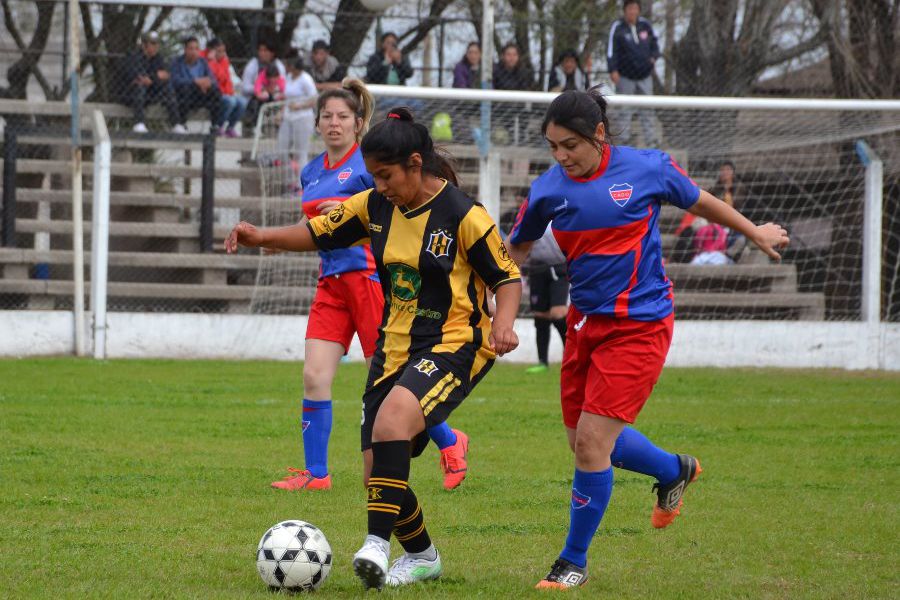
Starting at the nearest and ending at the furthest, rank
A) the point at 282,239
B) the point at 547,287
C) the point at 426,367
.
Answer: the point at 426,367, the point at 282,239, the point at 547,287

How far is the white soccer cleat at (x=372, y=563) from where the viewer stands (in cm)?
424

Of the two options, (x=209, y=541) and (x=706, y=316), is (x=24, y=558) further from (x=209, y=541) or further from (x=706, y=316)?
(x=706, y=316)

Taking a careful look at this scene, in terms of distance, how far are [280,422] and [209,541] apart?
161 inches

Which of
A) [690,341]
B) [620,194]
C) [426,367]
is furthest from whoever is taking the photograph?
[690,341]

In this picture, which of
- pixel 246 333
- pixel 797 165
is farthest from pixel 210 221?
pixel 797 165

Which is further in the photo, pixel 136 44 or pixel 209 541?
pixel 136 44

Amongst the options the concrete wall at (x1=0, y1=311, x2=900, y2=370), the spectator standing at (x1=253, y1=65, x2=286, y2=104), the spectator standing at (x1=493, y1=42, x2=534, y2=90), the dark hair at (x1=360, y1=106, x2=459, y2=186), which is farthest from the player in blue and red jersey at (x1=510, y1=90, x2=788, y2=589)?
the spectator standing at (x1=253, y1=65, x2=286, y2=104)

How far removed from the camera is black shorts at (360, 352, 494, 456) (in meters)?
4.48

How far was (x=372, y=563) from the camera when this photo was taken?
423 centimetres

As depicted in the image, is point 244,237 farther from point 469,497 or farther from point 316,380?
point 469,497

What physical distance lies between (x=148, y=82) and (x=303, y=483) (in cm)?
1204

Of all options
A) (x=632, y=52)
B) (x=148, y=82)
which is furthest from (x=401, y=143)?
(x=148, y=82)

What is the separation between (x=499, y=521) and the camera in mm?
5887

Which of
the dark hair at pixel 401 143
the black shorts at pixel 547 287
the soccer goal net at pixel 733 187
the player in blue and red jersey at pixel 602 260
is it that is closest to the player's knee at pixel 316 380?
the player in blue and red jersey at pixel 602 260
